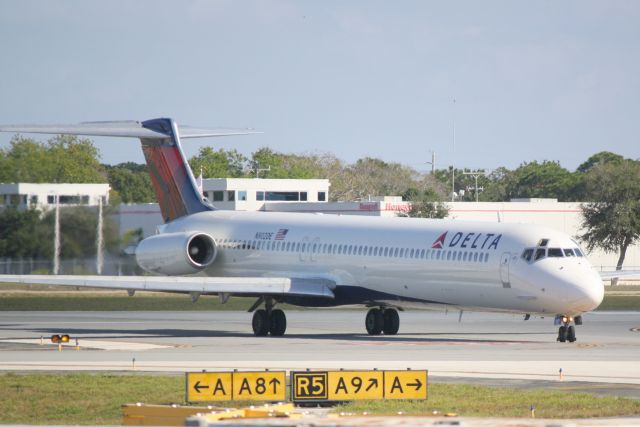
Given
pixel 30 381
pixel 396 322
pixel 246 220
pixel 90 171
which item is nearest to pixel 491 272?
pixel 396 322

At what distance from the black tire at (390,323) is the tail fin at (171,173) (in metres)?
9.88

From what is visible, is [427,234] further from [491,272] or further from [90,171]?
[90,171]

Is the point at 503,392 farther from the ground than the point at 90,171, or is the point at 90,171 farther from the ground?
the point at 90,171

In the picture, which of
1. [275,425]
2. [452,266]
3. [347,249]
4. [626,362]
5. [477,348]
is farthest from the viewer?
[347,249]

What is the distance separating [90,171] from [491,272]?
46.8 m

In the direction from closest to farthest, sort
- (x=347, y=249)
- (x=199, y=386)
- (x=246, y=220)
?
(x=199, y=386)
(x=347, y=249)
(x=246, y=220)

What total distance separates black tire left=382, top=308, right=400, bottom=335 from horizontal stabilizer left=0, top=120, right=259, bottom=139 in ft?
36.9

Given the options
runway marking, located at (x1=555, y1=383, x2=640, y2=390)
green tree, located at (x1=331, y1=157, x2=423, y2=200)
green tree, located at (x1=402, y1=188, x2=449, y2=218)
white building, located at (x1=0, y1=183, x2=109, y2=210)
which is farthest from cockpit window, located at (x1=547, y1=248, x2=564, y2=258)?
green tree, located at (x1=331, y1=157, x2=423, y2=200)

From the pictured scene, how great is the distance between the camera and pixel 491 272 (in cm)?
3662

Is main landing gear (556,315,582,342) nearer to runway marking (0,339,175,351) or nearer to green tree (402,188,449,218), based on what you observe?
runway marking (0,339,175,351)

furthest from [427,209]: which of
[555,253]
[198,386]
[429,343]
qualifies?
[198,386]

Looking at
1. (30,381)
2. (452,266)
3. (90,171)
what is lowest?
(30,381)

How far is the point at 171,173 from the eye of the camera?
48.4 metres

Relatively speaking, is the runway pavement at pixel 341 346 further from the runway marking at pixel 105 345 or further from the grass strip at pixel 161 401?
the grass strip at pixel 161 401
